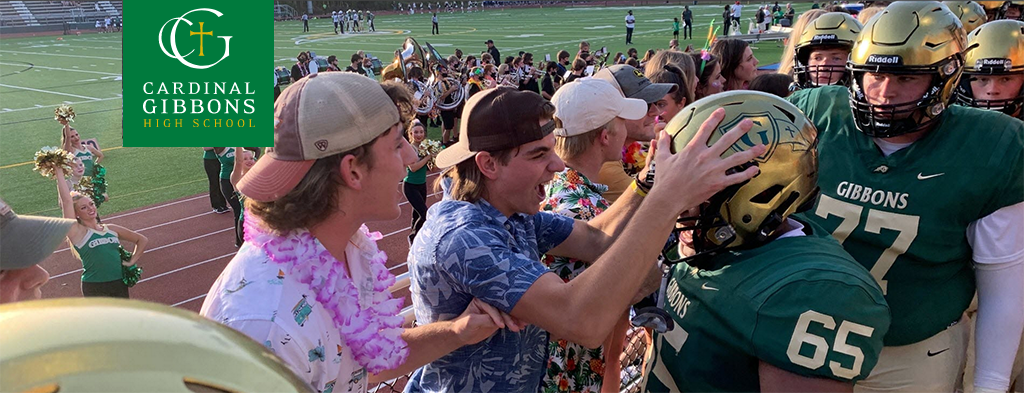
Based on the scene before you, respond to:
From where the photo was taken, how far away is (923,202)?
102 inches

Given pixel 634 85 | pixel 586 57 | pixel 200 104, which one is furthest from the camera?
pixel 586 57

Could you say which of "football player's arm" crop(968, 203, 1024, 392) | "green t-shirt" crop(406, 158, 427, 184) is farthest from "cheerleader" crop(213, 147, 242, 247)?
"football player's arm" crop(968, 203, 1024, 392)

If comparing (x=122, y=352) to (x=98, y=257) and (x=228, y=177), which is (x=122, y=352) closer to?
(x=98, y=257)

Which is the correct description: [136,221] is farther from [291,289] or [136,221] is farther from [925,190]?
[925,190]

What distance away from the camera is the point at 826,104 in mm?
3045

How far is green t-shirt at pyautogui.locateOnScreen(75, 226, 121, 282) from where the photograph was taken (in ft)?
19.5

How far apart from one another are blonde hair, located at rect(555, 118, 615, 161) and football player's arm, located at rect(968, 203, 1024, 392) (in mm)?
1634

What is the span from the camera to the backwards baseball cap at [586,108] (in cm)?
333

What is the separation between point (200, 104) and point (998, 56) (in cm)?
514

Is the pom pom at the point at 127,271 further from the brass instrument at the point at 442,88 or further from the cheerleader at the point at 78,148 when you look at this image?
the brass instrument at the point at 442,88

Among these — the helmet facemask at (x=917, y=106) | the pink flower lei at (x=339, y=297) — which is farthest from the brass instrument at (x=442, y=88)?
the pink flower lei at (x=339, y=297)

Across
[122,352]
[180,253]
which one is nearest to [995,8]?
[122,352]

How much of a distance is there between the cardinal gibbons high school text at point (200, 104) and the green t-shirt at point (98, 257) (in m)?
1.72

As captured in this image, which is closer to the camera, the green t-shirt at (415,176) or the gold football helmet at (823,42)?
the gold football helmet at (823,42)
